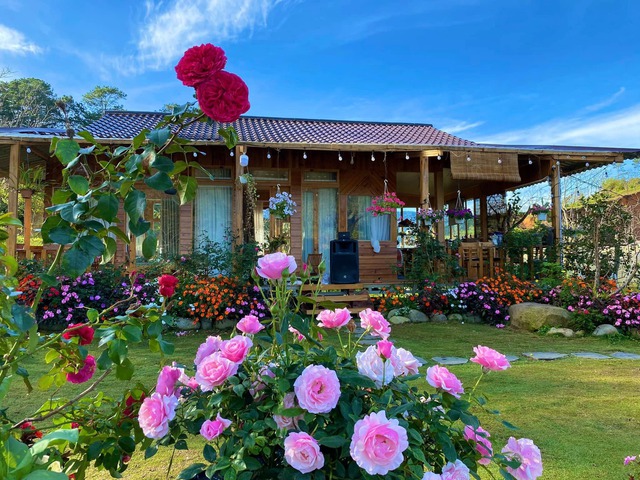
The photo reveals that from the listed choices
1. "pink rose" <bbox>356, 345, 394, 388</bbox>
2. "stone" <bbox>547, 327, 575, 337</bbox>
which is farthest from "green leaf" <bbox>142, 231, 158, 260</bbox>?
"stone" <bbox>547, 327, 575, 337</bbox>

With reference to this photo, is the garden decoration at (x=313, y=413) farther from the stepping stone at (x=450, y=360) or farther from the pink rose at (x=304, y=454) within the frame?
the stepping stone at (x=450, y=360)

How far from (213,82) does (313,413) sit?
818 mm

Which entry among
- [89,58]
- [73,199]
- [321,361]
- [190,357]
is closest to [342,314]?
[321,361]

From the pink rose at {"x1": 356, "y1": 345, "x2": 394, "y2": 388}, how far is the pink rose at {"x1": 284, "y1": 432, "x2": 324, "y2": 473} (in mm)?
226

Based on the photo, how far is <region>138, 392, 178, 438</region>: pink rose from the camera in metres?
0.93

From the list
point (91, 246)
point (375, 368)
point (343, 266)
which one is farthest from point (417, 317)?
point (91, 246)

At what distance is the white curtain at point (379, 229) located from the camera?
9.48 meters

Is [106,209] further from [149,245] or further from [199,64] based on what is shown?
[199,64]

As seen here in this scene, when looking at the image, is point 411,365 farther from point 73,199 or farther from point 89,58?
point 89,58

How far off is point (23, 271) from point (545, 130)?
31.4 metres

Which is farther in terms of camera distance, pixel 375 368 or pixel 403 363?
pixel 403 363

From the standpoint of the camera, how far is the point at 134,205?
918mm

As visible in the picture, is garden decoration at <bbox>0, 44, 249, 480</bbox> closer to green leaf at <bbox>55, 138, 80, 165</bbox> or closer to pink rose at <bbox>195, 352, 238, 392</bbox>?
green leaf at <bbox>55, 138, 80, 165</bbox>

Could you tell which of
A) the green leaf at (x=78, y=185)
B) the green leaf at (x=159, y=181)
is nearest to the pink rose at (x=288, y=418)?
the green leaf at (x=159, y=181)
